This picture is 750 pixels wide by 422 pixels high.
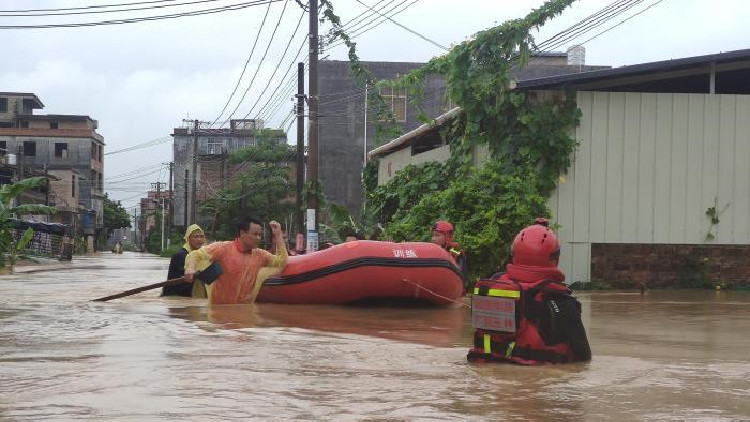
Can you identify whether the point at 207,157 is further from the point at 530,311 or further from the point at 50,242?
the point at 530,311

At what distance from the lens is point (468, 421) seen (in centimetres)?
444

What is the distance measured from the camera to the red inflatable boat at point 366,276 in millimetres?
11227

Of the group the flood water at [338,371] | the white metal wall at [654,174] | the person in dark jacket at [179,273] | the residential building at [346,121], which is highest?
the residential building at [346,121]

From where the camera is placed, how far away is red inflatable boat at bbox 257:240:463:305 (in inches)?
442

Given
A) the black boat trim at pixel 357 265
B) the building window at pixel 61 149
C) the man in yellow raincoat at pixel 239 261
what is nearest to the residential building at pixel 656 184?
Answer: the black boat trim at pixel 357 265

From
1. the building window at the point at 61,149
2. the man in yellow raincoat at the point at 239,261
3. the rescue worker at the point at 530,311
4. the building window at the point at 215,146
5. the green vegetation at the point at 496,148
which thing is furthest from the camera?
the building window at the point at 61,149

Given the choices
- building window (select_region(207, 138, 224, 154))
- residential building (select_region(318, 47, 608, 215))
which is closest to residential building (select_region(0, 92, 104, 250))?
building window (select_region(207, 138, 224, 154))

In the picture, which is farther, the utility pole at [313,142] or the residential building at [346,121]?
the residential building at [346,121]

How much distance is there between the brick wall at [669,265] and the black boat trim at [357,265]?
4.70 m

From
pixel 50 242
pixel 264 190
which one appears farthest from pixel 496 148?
pixel 264 190

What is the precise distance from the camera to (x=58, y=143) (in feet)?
242

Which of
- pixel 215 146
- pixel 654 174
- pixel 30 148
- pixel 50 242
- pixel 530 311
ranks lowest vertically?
pixel 50 242

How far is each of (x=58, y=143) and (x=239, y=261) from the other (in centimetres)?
6708

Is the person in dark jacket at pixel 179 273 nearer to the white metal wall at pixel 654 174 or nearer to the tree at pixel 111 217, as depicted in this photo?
the white metal wall at pixel 654 174
